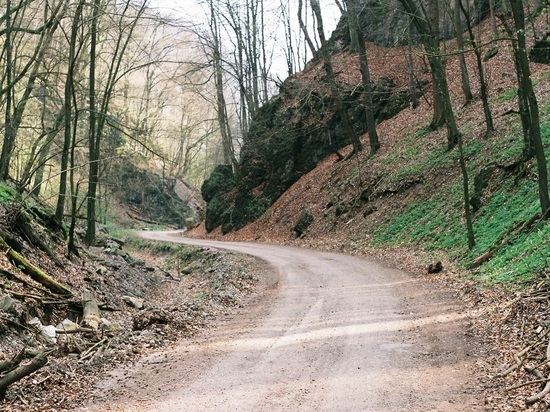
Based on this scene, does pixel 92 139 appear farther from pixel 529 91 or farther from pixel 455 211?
pixel 529 91

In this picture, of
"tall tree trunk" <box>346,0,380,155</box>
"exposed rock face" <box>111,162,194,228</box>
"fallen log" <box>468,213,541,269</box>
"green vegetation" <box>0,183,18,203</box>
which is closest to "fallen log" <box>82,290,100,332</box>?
"green vegetation" <box>0,183,18,203</box>

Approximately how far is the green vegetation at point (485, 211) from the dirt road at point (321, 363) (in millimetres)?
1973

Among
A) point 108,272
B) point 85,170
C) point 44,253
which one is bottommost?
point 108,272

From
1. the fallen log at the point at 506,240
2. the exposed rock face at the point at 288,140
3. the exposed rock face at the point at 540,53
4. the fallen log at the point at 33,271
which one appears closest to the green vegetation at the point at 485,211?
the fallen log at the point at 506,240

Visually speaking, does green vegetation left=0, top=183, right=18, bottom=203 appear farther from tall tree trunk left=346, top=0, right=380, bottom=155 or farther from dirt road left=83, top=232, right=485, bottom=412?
tall tree trunk left=346, top=0, right=380, bottom=155

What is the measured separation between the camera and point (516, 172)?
1611 centimetres

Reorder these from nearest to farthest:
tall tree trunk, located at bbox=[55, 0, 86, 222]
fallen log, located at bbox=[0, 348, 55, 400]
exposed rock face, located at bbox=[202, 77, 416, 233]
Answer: fallen log, located at bbox=[0, 348, 55, 400], tall tree trunk, located at bbox=[55, 0, 86, 222], exposed rock face, located at bbox=[202, 77, 416, 233]

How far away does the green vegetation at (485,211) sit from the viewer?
435 inches

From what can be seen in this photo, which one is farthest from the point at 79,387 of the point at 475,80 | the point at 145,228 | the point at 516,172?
the point at 145,228

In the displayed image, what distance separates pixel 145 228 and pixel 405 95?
31.2 metres

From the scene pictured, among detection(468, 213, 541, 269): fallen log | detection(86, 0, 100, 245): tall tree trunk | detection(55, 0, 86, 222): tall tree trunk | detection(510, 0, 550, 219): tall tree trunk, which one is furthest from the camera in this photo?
detection(86, 0, 100, 245): tall tree trunk

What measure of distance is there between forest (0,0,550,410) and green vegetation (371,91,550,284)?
0.23 feet

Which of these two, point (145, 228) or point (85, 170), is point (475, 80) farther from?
point (145, 228)

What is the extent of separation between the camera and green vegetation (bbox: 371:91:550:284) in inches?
435
